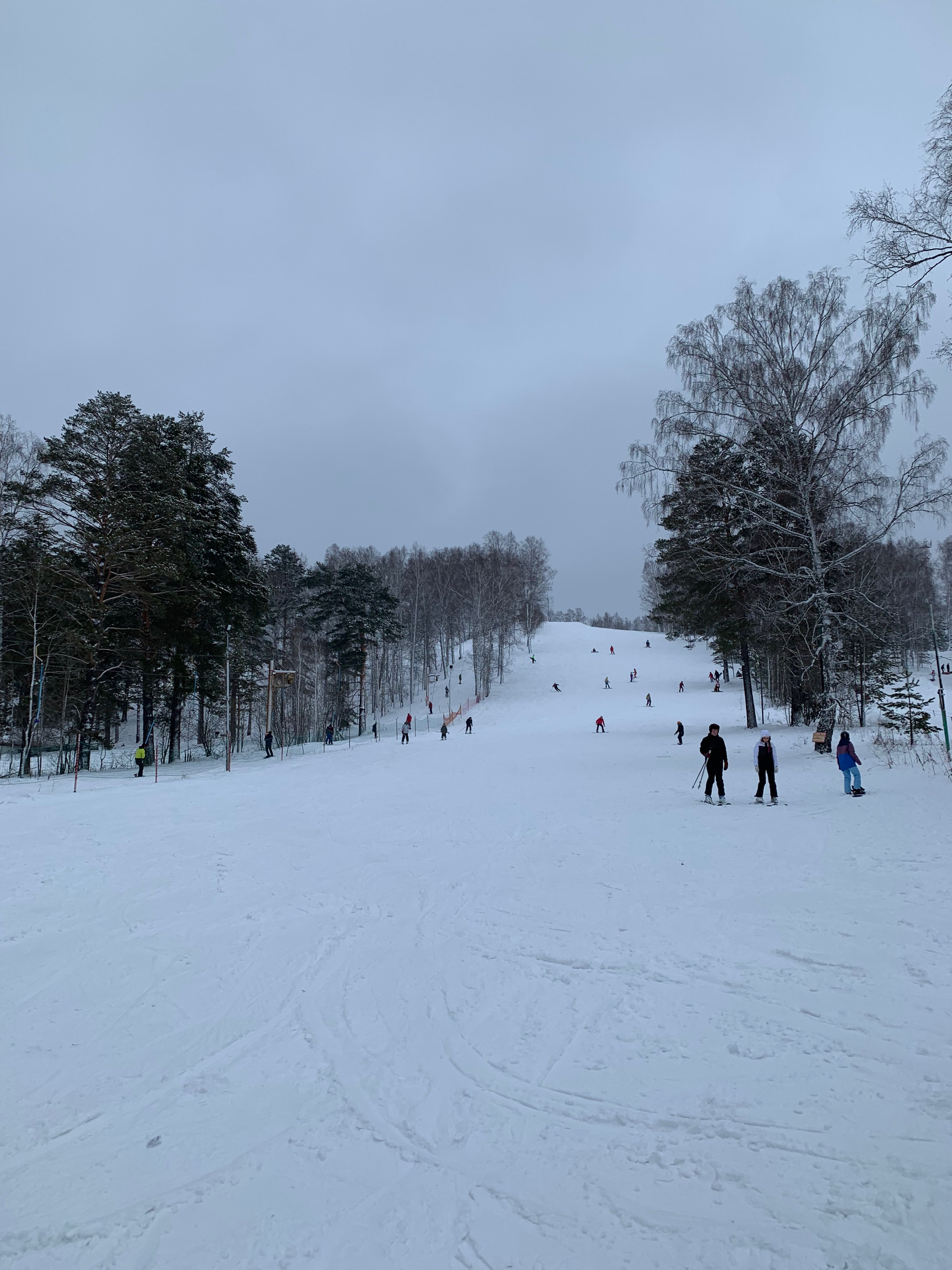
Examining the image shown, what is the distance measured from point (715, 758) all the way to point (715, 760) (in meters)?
0.04

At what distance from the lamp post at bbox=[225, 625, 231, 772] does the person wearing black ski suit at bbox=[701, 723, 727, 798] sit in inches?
628

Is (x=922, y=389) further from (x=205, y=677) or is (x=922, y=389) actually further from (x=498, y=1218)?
(x=205, y=677)

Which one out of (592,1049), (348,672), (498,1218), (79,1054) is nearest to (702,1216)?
(498,1218)

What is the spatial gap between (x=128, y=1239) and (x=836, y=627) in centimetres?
1930

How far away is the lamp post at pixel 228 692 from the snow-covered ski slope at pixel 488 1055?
13.2m

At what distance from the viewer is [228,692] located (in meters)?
24.4

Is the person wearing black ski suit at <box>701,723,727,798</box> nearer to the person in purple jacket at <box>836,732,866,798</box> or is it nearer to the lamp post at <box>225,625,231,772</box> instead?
the person in purple jacket at <box>836,732,866,798</box>

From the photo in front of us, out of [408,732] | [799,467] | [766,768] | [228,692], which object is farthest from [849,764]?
[408,732]

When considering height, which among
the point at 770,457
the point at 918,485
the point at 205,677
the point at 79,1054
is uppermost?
the point at 770,457

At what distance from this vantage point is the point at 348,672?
44.7 meters

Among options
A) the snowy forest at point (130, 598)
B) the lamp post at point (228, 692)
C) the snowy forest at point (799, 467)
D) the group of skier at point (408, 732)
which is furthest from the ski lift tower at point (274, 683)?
the snowy forest at point (799, 467)

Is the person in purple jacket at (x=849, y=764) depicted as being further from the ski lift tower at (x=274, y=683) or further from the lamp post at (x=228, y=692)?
the ski lift tower at (x=274, y=683)

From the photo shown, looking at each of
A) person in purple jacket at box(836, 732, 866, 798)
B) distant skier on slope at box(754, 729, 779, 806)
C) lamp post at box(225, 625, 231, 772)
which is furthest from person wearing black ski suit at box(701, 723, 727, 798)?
lamp post at box(225, 625, 231, 772)

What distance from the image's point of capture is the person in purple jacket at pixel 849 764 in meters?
11.6
